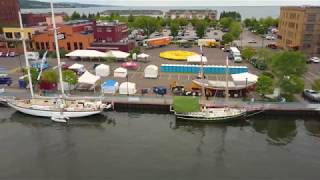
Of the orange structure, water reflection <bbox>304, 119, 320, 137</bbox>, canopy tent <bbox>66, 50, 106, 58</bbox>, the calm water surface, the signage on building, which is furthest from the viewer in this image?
the orange structure

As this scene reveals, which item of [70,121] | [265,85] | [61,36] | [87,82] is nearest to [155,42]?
[61,36]

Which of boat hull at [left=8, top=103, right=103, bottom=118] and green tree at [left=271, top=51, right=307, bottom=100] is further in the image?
green tree at [left=271, top=51, right=307, bottom=100]

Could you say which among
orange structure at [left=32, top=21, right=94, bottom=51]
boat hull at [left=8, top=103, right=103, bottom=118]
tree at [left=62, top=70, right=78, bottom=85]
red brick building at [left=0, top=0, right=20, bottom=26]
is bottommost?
boat hull at [left=8, top=103, right=103, bottom=118]

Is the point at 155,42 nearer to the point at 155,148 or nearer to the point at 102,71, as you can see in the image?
the point at 102,71

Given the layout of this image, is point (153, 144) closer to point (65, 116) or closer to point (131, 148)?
point (131, 148)

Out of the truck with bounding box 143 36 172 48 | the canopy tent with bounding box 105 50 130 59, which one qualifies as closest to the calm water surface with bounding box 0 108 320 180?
the canopy tent with bounding box 105 50 130 59

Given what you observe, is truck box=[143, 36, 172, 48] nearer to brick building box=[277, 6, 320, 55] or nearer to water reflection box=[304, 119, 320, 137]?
brick building box=[277, 6, 320, 55]
